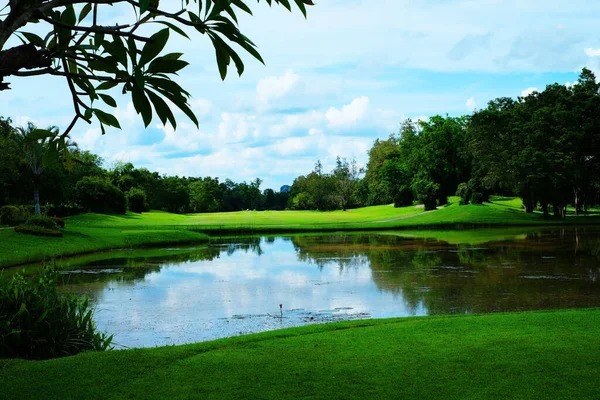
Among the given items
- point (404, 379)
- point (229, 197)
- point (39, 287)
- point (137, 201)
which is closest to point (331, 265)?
point (39, 287)

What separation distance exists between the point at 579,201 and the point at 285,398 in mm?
53353

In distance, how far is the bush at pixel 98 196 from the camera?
6075cm

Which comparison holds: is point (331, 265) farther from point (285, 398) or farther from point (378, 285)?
point (285, 398)

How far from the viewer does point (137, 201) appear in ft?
245

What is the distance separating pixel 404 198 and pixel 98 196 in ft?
118

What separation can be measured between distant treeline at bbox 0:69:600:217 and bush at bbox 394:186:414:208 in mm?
124

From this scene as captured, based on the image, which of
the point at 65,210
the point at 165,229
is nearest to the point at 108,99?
the point at 165,229

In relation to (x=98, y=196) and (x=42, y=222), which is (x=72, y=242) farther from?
(x=98, y=196)

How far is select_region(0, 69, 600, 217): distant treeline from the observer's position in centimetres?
4200

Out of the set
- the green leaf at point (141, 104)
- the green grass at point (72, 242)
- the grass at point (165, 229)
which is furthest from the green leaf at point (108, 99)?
the grass at point (165, 229)

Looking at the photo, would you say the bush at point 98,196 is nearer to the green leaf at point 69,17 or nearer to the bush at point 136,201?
the bush at point 136,201

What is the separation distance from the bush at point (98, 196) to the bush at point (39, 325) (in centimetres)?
5553

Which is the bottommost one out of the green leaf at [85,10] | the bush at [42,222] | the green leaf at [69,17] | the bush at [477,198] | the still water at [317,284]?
the still water at [317,284]

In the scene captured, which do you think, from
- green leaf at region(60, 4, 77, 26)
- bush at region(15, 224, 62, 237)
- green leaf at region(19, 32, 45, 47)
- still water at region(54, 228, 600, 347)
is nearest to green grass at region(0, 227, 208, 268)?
bush at region(15, 224, 62, 237)
